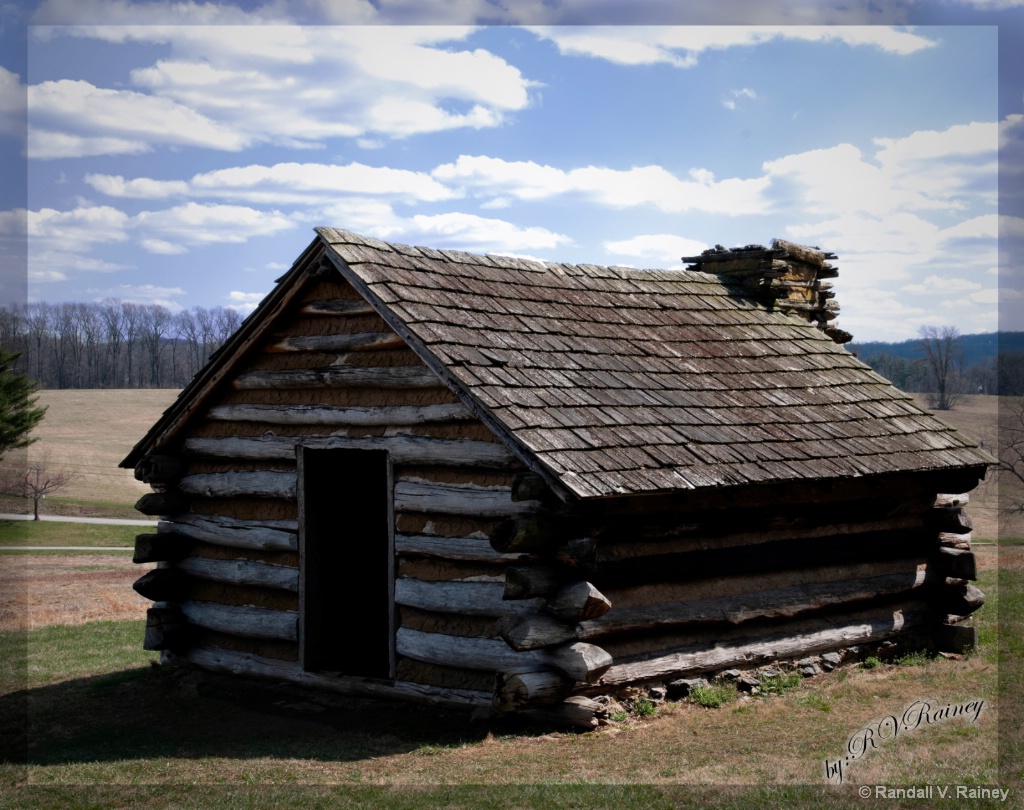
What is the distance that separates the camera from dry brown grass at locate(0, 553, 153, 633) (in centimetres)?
1672

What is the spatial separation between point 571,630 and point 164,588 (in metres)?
5.14

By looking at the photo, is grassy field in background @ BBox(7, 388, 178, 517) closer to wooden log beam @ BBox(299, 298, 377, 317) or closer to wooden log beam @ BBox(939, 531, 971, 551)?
wooden log beam @ BBox(299, 298, 377, 317)

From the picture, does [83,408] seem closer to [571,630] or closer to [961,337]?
[961,337]

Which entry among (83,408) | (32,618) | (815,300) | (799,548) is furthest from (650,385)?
(83,408)

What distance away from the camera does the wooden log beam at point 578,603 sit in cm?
816

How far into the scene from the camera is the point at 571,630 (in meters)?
8.34

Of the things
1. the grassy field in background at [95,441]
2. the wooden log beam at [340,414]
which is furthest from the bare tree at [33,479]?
the wooden log beam at [340,414]

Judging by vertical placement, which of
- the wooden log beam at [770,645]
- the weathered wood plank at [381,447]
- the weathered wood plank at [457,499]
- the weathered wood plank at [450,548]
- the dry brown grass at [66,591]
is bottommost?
the dry brown grass at [66,591]

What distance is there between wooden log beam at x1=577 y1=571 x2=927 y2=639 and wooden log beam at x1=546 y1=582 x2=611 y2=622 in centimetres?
23

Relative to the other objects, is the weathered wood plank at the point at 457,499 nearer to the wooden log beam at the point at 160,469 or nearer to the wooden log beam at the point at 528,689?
the wooden log beam at the point at 528,689

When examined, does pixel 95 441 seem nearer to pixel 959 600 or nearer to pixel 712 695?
pixel 959 600

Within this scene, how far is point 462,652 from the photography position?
8883mm

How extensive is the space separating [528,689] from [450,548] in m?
1.44

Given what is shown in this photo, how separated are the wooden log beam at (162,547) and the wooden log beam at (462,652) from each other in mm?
3254
